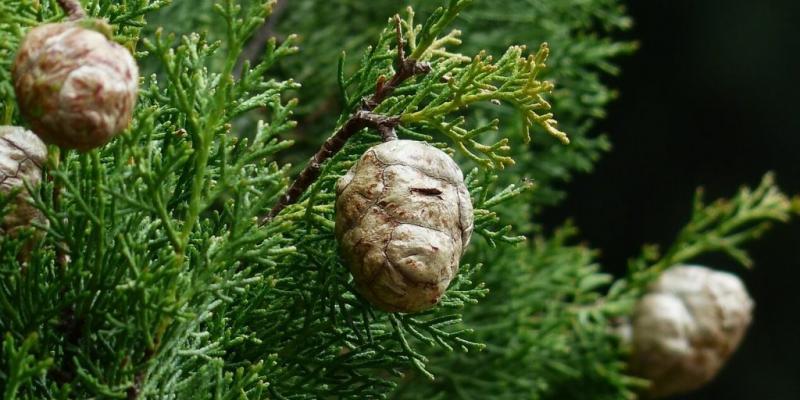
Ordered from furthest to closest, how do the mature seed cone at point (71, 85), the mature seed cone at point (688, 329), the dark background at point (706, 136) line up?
the dark background at point (706, 136)
the mature seed cone at point (688, 329)
the mature seed cone at point (71, 85)

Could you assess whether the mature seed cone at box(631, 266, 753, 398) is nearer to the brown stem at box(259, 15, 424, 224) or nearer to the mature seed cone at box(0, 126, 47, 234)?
the brown stem at box(259, 15, 424, 224)

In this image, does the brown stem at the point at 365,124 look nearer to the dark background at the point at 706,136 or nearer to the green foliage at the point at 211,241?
the green foliage at the point at 211,241

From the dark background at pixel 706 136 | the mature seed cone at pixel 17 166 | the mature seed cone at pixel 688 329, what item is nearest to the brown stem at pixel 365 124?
the mature seed cone at pixel 17 166

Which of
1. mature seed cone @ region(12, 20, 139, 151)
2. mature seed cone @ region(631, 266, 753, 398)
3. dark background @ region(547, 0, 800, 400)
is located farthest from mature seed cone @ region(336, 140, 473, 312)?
dark background @ region(547, 0, 800, 400)

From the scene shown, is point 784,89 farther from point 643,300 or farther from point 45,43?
point 45,43

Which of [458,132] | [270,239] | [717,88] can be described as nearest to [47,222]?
[270,239]

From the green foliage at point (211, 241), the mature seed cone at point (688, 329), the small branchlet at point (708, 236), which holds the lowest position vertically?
the mature seed cone at point (688, 329)
